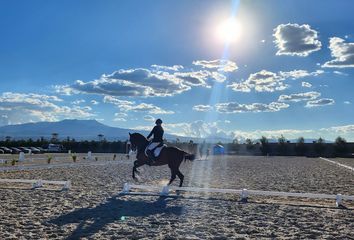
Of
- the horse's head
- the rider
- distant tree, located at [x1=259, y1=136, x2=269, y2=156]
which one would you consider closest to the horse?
the horse's head

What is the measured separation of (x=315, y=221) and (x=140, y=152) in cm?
678

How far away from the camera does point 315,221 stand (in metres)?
9.50

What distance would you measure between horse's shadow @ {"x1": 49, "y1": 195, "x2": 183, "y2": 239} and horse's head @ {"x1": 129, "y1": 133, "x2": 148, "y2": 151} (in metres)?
2.48

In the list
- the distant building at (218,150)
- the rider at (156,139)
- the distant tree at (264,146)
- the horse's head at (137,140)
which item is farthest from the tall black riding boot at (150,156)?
the distant tree at (264,146)

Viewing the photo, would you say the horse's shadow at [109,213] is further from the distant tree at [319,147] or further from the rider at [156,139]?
the distant tree at [319,147]

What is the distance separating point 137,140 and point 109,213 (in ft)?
16.7

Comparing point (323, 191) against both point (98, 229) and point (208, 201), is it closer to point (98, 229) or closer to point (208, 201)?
point (208, 201)

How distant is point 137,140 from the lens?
Result: 14.9 m

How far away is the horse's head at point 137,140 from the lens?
1482 cm

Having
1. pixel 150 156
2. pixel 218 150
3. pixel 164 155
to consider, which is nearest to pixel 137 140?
pixel 150 156

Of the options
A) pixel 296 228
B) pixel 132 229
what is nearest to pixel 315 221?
pixel 296 228

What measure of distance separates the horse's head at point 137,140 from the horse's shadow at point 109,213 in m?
2.48

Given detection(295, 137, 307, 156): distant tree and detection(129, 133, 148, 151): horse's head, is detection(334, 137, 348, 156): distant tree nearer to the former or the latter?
detection(295, 137, 307, 156): distant tree

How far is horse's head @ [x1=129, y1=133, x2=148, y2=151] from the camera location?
14820mm
